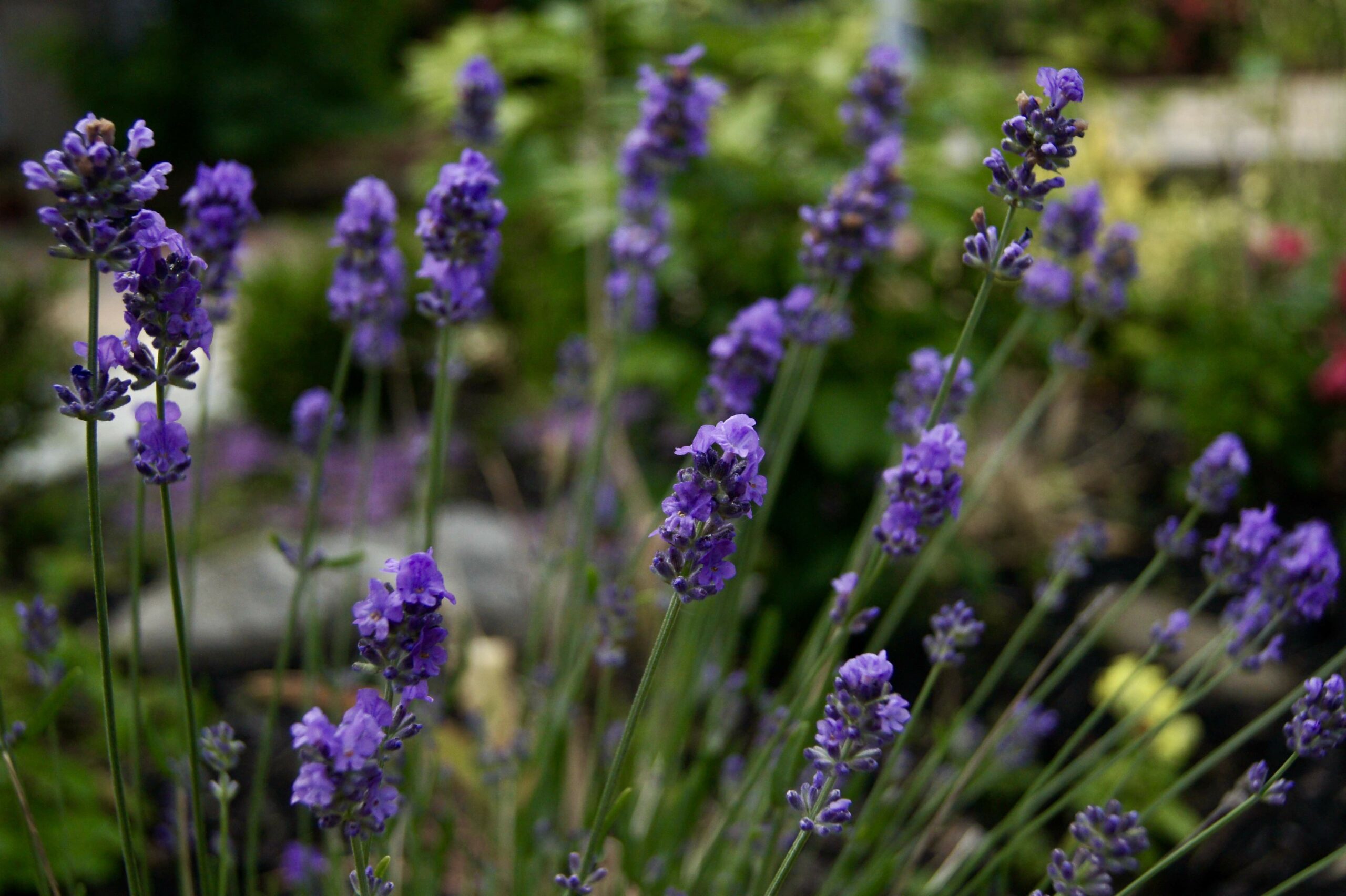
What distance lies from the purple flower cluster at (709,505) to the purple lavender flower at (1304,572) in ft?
3.11

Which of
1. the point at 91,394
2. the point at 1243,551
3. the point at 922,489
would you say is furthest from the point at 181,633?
the point at 1243,551

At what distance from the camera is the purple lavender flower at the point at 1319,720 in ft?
4.09

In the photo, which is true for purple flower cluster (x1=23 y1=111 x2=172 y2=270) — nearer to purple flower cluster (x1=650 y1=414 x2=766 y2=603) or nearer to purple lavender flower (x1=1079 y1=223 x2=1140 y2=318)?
purple flower cluster (x1=650 y1=414 x2=766 y2=603)

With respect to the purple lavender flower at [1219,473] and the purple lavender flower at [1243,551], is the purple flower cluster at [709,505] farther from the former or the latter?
the purple lavender flower at [1219,473]

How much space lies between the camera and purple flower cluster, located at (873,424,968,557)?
1274 millimetres

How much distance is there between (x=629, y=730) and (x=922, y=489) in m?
0.46

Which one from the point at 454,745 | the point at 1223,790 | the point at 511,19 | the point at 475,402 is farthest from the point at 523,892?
the point at 475,402

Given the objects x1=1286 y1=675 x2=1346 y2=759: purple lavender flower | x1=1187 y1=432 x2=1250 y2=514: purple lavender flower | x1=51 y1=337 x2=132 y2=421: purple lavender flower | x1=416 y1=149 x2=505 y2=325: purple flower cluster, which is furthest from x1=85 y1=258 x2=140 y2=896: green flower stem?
x1=1187 y1=432 x2=1250 y2=514: purple lavender flower

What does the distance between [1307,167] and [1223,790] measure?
462cm

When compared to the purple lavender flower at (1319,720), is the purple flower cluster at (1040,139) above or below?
above

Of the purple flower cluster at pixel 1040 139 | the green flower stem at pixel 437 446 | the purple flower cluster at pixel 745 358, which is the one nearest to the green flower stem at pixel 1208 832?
the purple flower cluster at pixel 1040 139

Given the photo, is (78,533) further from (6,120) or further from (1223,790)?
(6,120)

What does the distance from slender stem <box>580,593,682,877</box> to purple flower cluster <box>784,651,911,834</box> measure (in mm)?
176

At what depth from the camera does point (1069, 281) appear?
2037mm
